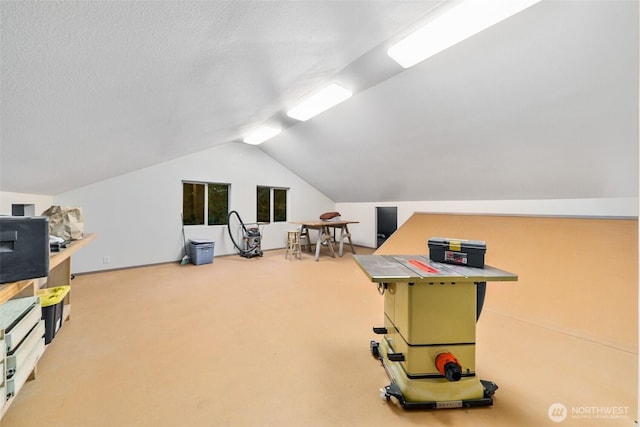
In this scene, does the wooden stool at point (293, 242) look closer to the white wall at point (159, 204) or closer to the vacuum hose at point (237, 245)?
the vacuum hose at point (237, 245)

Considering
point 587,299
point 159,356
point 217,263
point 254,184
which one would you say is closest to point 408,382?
point 159,356

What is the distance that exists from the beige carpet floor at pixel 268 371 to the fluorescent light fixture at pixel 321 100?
262 centimetres

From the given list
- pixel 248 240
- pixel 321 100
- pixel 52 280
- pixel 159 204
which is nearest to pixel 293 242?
pixel 248 240

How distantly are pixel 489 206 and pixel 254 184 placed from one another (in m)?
5.18

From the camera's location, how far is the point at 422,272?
1.51m

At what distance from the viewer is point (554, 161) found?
2.96 meters

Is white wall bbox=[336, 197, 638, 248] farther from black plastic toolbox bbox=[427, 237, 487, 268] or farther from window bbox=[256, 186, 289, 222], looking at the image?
black plastic toolbox bbox=[427, 237, 487, 268]

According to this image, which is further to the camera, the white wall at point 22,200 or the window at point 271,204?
the window at point 271,204

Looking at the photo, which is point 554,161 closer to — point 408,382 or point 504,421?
point 504,421

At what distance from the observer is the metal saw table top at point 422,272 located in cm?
140

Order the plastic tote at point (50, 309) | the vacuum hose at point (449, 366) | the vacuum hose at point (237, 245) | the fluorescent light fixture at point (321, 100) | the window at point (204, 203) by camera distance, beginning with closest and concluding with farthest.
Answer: the vacuum hose at point (449, 366)
the plastic tote at point (50, 309)
the fluorescent light fixture at point (321, 100)
the window at point (204, 203)
the vacuum hose at point (237, 245)

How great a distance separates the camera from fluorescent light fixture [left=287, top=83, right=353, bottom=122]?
2947mm

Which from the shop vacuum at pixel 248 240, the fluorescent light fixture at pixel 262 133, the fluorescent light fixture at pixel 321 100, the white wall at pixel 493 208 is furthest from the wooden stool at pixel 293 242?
the fluorescent light fixture at pixel 321 100

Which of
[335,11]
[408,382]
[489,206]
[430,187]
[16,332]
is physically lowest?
[408,382]
